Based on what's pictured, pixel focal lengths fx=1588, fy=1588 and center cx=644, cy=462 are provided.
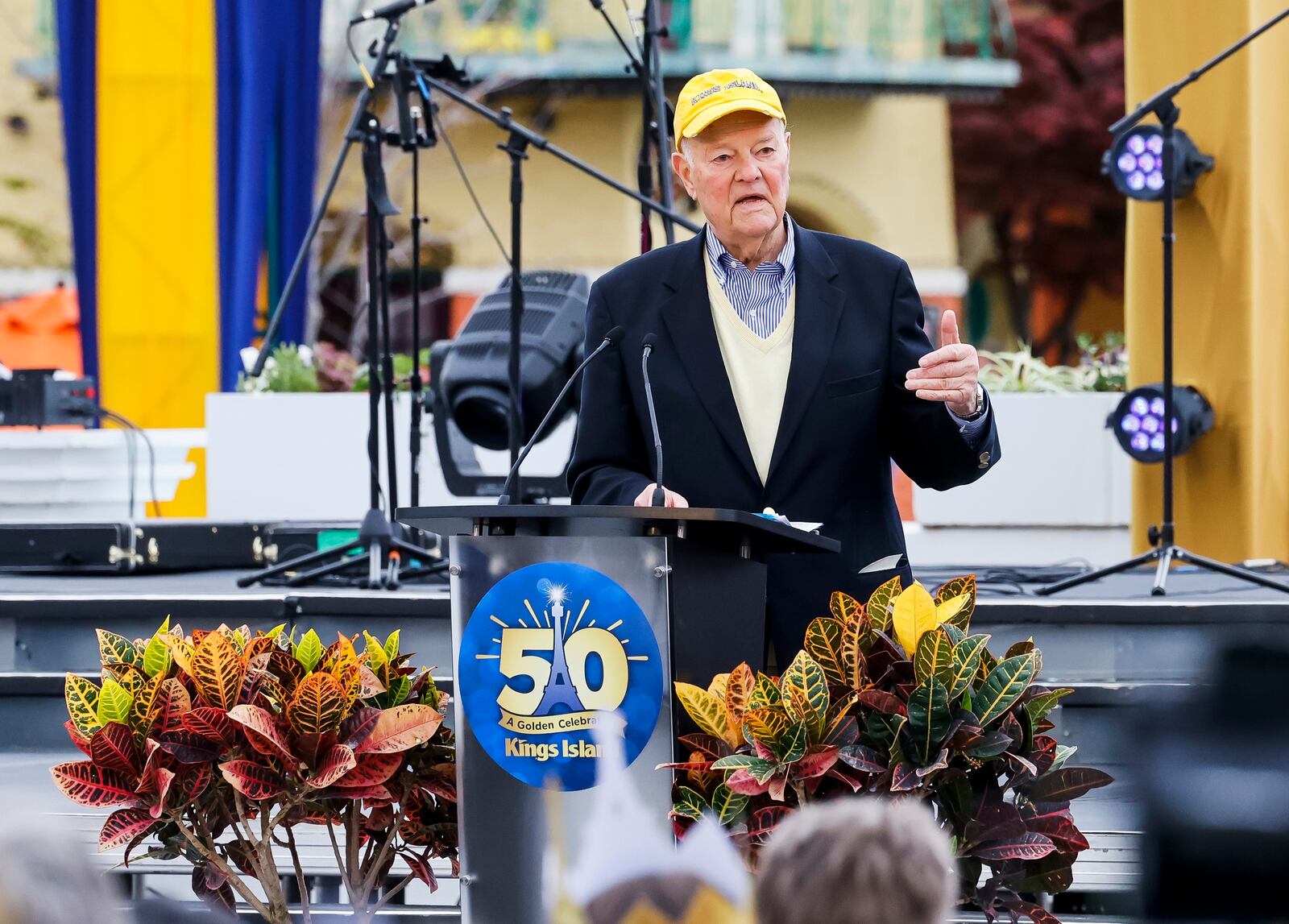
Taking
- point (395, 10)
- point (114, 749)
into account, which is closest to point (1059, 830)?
point (114, 749)

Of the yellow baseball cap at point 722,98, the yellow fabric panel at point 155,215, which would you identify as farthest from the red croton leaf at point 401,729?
the yellow fabric panel at point 155,215

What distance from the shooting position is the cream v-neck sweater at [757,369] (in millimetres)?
2529

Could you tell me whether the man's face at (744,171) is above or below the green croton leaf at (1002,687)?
above

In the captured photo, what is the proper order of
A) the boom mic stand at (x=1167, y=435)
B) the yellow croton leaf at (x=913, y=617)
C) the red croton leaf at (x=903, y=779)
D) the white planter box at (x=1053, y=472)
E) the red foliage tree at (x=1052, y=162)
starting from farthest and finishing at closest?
the red foliage tree at (x=1052, y=162) → the white planter box at (x=1053, y=472) → the boom mic stand at (x=1167, y=435) → the yellow croton leaf at (x=913, y=617) → the red croton leaf at (x=903, y=779)

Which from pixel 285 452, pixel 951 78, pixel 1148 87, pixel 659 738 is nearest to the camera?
pixel 659 738

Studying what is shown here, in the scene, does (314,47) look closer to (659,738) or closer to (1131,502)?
(1131,502)

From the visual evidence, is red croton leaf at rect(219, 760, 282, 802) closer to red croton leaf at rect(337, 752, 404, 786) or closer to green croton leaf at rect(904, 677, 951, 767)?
red croton leaf at rect(337, 752, 404, 786)

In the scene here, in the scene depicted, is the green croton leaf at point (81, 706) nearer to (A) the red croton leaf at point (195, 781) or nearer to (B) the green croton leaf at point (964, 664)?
(A) the red croton leaf at point (195, 781)

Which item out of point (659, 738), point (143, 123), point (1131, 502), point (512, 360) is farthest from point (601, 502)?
point (143, 123)

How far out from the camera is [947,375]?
86.5 inches

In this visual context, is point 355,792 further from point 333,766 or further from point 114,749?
point 114,749

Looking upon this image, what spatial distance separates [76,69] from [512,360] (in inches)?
201

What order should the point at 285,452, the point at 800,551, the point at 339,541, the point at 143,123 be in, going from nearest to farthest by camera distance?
the point at 800,551 < the point at 339,541 < the point at 285,452 < the point at 143,123

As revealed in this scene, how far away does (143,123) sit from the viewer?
853 cm
